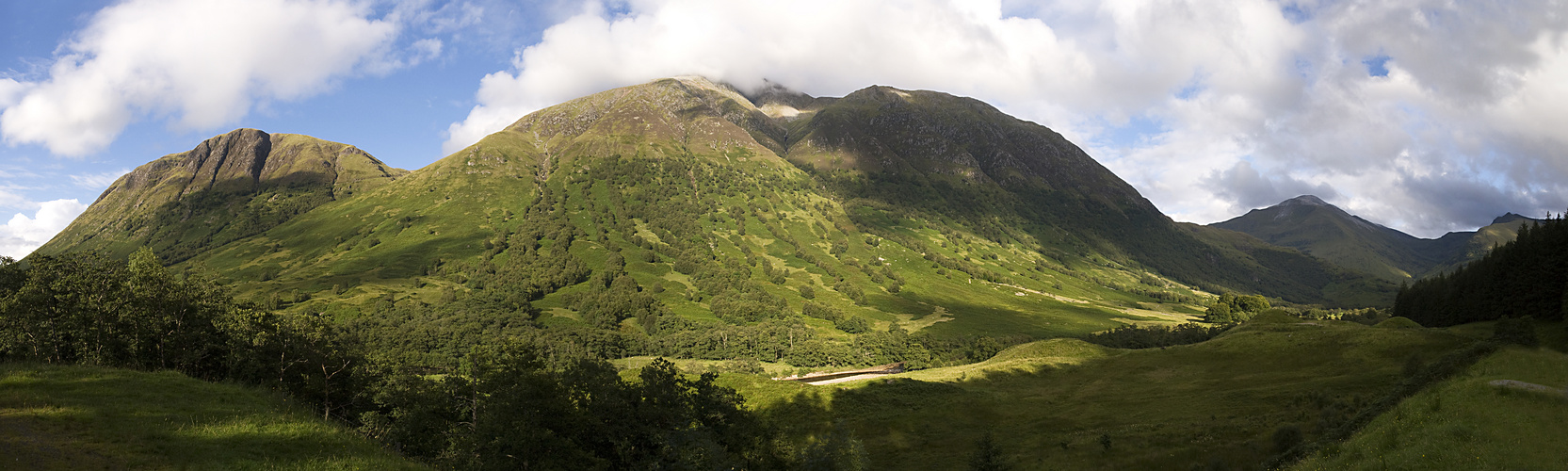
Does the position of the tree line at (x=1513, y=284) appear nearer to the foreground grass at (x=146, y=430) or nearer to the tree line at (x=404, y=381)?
the tree line at (x=404, y=381)

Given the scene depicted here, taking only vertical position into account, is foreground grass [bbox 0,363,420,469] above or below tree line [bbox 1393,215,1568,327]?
→ below

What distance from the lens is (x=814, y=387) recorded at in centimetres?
8112

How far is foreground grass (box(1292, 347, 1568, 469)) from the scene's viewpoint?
2370cm

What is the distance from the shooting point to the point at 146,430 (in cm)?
2409

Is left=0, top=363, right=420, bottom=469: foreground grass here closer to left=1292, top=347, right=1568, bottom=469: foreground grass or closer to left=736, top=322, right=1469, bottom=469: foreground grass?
left=1292, top=347, right=1568, bottom=469: foreground grass

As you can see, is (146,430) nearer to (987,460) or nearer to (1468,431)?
(987,460)

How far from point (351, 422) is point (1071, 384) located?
88.1 meters

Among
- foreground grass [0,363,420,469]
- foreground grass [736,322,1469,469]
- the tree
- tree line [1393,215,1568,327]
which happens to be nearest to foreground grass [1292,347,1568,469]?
foreground grass [736,322,1469,469]

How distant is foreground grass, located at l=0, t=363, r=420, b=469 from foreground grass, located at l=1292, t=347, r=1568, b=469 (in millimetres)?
43498

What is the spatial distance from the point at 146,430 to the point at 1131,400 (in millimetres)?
83734

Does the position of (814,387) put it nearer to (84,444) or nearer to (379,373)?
(379,373)

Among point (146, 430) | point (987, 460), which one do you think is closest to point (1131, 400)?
point (987, 460)

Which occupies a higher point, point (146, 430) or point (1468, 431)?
point (146, 430)

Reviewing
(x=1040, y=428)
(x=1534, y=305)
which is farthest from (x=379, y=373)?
(x=1534, y=305)
